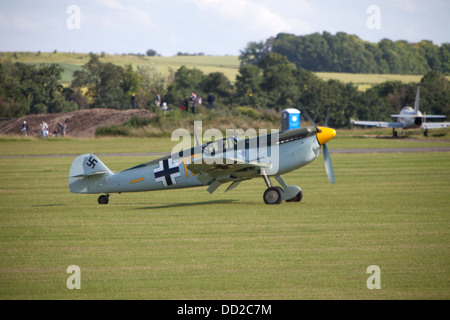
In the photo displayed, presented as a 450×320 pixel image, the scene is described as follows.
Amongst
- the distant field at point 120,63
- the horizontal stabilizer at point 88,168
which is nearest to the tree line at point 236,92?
the distant field at point 120,63

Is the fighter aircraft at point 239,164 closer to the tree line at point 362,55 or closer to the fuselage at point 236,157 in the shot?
the fuselage at point 236,157

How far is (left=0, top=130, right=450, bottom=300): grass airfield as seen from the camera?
7.82m

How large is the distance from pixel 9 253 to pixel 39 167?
18842 millimetres

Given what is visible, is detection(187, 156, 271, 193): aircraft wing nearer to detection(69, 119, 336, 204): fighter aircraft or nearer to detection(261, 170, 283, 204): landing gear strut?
detection(69, 119, 336, 204): fighter aircraft

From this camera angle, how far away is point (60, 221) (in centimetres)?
1336

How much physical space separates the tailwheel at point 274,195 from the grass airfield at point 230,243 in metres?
0.37

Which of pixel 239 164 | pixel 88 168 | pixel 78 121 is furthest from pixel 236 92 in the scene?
pixel 239 164

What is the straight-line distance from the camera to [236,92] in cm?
8044

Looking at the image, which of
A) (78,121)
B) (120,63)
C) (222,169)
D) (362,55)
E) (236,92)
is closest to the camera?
(222,169)

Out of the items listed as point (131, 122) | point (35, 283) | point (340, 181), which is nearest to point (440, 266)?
point (35, 283)

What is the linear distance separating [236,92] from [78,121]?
2692cm

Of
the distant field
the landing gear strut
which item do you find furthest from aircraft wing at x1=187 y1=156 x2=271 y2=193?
the distant field

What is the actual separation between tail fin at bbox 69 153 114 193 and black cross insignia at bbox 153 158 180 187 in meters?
1.46

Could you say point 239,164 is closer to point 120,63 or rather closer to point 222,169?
point 222,169
